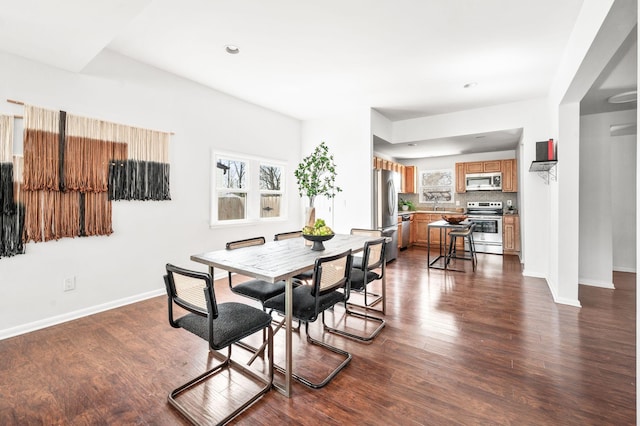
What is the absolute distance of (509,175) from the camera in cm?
665

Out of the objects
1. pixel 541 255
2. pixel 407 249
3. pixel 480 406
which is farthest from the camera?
pixel 407 249

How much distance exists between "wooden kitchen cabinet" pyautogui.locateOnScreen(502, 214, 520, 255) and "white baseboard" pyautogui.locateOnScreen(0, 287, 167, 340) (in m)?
6.59

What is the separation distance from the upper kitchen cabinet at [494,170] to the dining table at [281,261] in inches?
212

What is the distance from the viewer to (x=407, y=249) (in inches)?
278

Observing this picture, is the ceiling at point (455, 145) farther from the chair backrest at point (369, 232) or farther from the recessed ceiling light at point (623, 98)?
the chair backrest at point (369, 232)

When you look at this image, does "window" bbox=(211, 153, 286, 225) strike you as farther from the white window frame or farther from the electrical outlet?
the electrical outlet

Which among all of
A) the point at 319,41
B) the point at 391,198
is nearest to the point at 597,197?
the point at 391,198

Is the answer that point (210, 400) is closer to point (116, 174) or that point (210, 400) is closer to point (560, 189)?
point (116, 174)

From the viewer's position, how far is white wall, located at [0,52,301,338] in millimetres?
2684

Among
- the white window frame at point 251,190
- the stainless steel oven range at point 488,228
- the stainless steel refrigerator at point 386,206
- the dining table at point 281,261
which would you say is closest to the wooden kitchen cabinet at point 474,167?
the stainless steel oven range at point 488,228

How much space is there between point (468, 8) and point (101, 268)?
4.31m

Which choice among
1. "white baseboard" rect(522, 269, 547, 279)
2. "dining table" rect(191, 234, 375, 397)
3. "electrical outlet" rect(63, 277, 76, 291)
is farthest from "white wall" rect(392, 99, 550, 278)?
"electrical outlet" rect(63, 277, 76, 291)

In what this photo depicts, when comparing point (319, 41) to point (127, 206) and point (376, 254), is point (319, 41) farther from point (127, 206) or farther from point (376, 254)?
point (127, 206)

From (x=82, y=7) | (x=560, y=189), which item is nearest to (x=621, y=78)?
(x=560, y=189)
